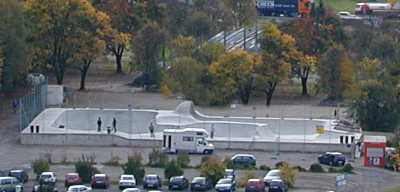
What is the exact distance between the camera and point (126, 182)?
113 ft

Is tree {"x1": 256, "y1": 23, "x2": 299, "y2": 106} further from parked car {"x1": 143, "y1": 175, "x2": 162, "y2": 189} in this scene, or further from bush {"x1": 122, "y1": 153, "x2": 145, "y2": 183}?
parked car {"x1": 143, "y1": 175, "x2": 162, "y2": 189}

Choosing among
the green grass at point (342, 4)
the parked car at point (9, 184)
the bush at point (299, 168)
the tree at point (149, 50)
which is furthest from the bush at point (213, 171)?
the green grass at point (342, 4)

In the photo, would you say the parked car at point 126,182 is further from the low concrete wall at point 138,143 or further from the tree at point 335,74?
the tree at point 335,74

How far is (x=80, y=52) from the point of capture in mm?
47594

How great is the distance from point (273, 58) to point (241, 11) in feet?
46.3

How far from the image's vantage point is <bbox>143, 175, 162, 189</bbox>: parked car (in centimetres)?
3447

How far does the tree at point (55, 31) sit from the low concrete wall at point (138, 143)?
763 cm

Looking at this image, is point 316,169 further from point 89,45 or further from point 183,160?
point 89,45

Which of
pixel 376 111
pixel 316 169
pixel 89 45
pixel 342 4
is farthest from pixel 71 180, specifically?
pixel 342 4

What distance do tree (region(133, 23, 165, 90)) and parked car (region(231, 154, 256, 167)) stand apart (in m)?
12.1

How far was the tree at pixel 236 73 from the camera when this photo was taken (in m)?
46.2

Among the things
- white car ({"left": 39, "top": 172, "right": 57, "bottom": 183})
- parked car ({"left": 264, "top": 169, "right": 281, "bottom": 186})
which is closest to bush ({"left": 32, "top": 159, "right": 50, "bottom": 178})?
white car ({"left": 39, "top": 172, "right": 57, "bottom": 183})

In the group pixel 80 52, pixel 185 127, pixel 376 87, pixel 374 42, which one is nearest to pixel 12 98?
pixel 80 52

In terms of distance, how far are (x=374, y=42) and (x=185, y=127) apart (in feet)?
46.5
